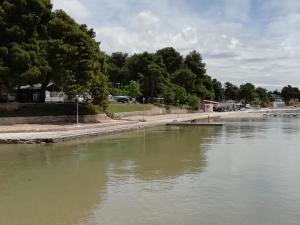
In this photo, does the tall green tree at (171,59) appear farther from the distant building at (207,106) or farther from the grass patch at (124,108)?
the grass patch at (124,108)

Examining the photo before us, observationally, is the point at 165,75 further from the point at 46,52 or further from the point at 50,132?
the point at 50,132

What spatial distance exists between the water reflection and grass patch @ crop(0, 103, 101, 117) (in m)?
9.79

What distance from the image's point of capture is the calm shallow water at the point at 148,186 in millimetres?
14758

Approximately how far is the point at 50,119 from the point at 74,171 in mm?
25868

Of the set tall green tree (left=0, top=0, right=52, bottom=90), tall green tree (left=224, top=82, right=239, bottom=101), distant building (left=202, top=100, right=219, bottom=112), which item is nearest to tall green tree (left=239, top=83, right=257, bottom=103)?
tall green tree (left=224, top=82, right=239, bottom=101)

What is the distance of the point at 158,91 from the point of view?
294 feet

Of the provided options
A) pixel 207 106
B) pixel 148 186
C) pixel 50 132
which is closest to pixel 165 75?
pixel 207 106

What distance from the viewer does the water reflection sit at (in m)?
15.6

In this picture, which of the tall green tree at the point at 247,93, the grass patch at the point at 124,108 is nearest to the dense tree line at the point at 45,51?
the grass patch at the point at 124,108

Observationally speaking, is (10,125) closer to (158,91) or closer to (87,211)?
(87,211)

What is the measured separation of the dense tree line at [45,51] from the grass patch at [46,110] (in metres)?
2.03

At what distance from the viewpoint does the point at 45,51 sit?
155 ft

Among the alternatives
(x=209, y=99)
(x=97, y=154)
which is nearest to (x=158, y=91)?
(x=209, y=99)

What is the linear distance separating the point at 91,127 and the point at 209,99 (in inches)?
3104
